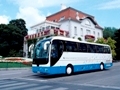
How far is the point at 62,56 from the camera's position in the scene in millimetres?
17531

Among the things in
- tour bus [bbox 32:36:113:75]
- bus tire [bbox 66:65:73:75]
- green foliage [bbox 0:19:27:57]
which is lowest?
bus tire [bbox 66:65:73:75]

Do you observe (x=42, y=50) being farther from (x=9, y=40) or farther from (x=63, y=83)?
(x=9, y=40)

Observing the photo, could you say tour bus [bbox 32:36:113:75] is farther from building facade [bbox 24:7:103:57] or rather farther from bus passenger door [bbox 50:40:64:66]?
building facade [bbox 24:7:103:57]

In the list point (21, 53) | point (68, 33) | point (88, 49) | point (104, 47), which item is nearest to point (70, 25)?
point (68, 33)

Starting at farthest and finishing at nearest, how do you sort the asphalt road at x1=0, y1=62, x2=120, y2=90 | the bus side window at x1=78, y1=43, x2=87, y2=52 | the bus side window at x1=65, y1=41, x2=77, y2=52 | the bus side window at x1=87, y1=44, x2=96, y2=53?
the bus side window at x1=87, y1=44, x2=96, y2=53, the bus side window at x1=78, y1=43, x2=87, y2=52, the bus side window at x1=65, y1=41, x2=77, y2=52, the asphalt road at x1=0, y1=62, x2=120, y2=90

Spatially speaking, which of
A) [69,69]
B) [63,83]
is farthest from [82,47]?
[63,83]

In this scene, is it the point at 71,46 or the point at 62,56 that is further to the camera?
the point at 71,46

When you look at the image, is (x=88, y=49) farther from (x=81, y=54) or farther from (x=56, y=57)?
(x=56, y=57)

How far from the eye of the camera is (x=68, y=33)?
1703 inches

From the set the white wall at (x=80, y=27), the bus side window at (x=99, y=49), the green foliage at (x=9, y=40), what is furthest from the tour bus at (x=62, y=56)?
the green foliage at (x=9, y=40)

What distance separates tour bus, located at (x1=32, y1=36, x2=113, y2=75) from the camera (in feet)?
54.1

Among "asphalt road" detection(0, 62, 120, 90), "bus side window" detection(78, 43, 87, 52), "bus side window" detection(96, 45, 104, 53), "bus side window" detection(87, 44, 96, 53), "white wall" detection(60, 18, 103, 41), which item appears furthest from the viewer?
"white wall" detection(60, 18, 103, 41)

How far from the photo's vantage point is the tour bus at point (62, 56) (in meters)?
16.5

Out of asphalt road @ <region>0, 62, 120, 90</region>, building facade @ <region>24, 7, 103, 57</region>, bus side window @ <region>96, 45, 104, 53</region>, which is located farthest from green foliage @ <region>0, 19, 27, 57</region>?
asphalt road @ <region>0, 62, 120, 90</region>
